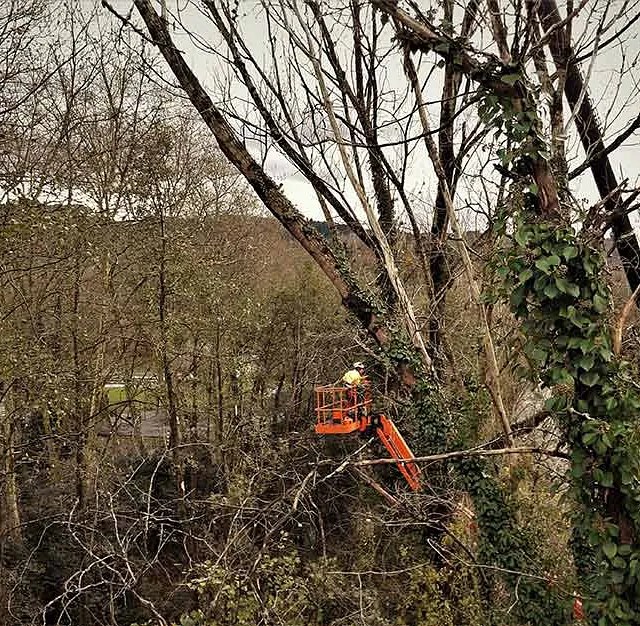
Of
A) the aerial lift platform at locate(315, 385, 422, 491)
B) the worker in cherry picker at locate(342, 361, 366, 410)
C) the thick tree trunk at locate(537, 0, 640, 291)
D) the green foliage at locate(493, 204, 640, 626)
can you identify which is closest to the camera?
the green foliage at locate(493, 204, 640, 626)

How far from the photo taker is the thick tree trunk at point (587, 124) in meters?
4.53

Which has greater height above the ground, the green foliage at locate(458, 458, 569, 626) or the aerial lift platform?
the aerial lift platform

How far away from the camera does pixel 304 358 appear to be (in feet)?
39.2

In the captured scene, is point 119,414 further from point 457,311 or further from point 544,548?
point 544,548

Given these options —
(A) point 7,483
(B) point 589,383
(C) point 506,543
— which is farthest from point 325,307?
(B) point 589,383

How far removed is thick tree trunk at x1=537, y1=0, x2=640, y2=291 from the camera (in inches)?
178

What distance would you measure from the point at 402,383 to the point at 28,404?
4451mm

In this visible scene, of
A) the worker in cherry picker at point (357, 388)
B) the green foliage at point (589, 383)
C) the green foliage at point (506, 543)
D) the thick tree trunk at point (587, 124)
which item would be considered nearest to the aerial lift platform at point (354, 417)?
the worker in cherry picker at point (357, 388)

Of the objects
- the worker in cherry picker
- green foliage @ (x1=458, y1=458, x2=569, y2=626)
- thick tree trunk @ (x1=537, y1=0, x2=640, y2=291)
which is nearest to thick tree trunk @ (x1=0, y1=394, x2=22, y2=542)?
the worker in cherry picker

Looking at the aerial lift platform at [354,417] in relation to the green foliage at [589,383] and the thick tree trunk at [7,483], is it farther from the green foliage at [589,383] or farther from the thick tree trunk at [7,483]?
the green foliage at [589,383]

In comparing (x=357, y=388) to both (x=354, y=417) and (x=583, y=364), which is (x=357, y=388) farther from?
(x=583, y=364)

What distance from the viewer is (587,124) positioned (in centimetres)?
484

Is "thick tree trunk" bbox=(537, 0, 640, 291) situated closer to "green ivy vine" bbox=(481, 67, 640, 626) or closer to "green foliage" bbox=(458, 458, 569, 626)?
"green ivy vine" bbox=(481, 67, 640, 626)

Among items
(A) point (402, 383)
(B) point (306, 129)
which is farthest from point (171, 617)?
(B) point (306, 129)
